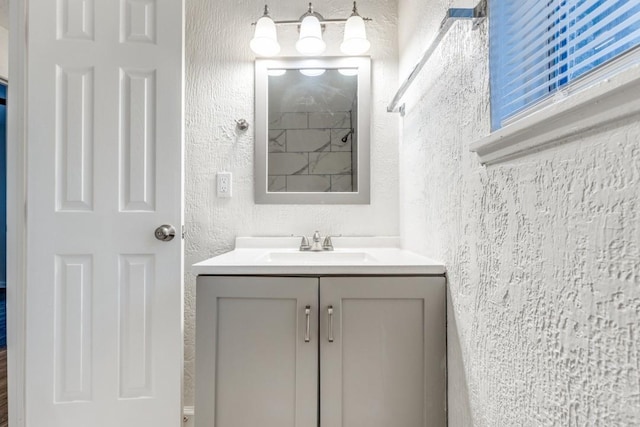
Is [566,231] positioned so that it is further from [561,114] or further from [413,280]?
[413,280]

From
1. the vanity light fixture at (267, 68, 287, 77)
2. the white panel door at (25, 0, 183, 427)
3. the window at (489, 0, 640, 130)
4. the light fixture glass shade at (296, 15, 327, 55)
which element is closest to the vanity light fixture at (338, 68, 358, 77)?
the light fixture glass shade at (296, 15, 327, 55)

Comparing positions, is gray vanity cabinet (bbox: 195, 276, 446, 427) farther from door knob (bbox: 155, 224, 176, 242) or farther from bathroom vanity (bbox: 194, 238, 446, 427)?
door knob (bbox: 155, 224, 176, 242)

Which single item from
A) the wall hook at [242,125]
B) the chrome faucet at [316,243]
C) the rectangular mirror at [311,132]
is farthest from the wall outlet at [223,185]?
the chrome faucet at [316,243]

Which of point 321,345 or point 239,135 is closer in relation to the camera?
point 321,345

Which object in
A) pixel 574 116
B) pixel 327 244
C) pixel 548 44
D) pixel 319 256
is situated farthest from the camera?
pixel 327 244

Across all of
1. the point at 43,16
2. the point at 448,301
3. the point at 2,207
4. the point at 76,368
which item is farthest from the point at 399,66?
the point at 2,207

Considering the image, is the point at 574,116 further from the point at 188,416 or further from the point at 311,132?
the point at 188,416

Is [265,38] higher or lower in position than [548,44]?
higher

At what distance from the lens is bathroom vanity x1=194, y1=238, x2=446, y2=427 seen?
3.39 feet

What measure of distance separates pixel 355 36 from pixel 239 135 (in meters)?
0.72

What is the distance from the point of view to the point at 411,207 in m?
1.45

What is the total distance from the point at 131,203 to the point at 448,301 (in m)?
1.23

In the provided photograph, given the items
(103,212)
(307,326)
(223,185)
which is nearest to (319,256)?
(307,326)

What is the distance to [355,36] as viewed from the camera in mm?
1603
